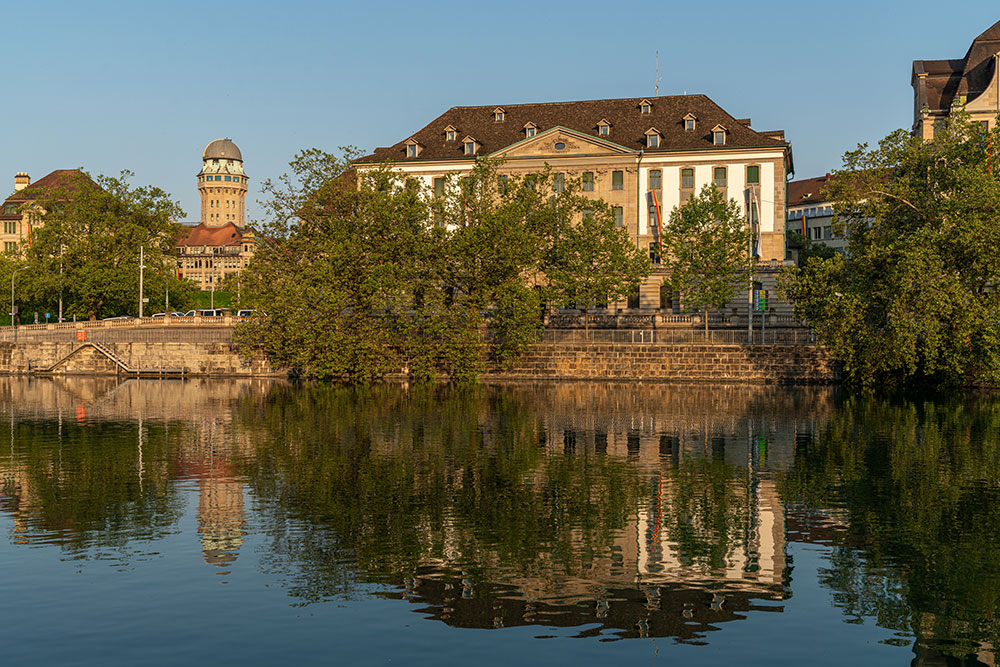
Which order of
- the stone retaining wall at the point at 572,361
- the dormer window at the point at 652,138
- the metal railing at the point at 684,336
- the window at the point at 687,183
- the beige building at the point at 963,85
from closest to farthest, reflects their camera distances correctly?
1. the stone retaining wall at the point at 572,361
2. the metal railing at the point at 684,336
3. the beige building at the point at 963,85
4. the window at the point at 687,183
5. the dormer window at the point at 652,138

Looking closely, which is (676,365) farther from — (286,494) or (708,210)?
(286,494)

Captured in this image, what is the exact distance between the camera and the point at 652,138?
95.2 m

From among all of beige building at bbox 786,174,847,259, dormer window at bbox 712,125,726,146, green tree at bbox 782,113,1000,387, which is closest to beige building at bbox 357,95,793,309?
dormer window at bbox 712,125,726,146

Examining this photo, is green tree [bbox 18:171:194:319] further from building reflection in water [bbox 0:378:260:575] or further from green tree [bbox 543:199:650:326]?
green tree [bbox 543:199:650:326]

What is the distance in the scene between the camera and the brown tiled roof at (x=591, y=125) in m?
94.8

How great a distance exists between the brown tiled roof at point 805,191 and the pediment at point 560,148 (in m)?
63.6

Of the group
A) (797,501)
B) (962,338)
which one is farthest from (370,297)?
(797,501)

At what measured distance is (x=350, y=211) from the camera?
248ft

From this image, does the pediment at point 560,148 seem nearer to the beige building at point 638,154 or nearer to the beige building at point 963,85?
the beige building at point 638,154

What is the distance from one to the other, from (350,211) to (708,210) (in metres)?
28.7

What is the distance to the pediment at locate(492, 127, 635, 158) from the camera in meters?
95.2

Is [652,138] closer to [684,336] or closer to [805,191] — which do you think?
[684,336]

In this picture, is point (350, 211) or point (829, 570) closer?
point (829, 570)

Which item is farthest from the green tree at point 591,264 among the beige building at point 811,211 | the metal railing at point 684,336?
the beige building at point 811,211
